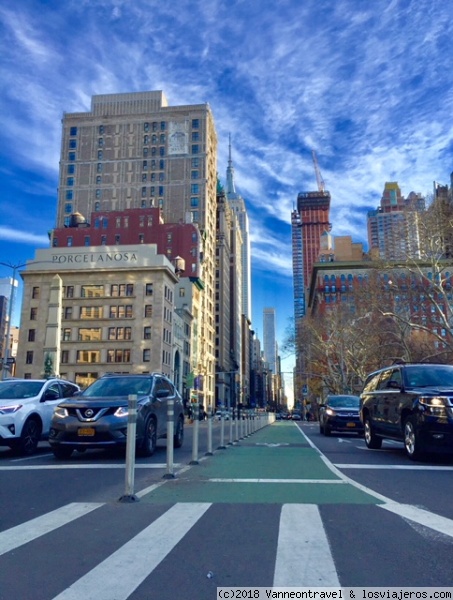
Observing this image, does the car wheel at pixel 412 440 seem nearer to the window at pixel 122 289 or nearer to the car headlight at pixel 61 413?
the car headlight at pixel 61 413

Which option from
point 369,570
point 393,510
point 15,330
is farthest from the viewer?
point 15,330

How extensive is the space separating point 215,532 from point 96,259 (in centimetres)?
6548

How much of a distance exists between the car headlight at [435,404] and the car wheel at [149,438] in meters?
5.46

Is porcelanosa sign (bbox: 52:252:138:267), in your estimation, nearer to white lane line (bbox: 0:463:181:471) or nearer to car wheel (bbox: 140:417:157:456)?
car wheel (bbox: 140:417:157:456)

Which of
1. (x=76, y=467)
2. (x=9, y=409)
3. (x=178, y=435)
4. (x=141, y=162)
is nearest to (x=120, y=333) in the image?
(x=141, y=162)

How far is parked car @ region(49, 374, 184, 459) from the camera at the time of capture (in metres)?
9.78

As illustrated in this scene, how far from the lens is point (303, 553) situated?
154 inches

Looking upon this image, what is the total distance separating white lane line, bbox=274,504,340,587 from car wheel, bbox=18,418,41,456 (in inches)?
292

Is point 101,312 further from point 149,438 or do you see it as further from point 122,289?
point 149,438

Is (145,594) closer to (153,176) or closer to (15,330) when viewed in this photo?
(153,176)

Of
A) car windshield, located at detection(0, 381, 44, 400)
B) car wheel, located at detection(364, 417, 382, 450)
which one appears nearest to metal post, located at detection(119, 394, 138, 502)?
car windshield, located at detection(0, 381, 44, 400)

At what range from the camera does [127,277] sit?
2608 inches

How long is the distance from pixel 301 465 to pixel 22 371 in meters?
60.5

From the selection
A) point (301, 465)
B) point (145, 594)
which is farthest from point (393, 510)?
point (301, 465)
